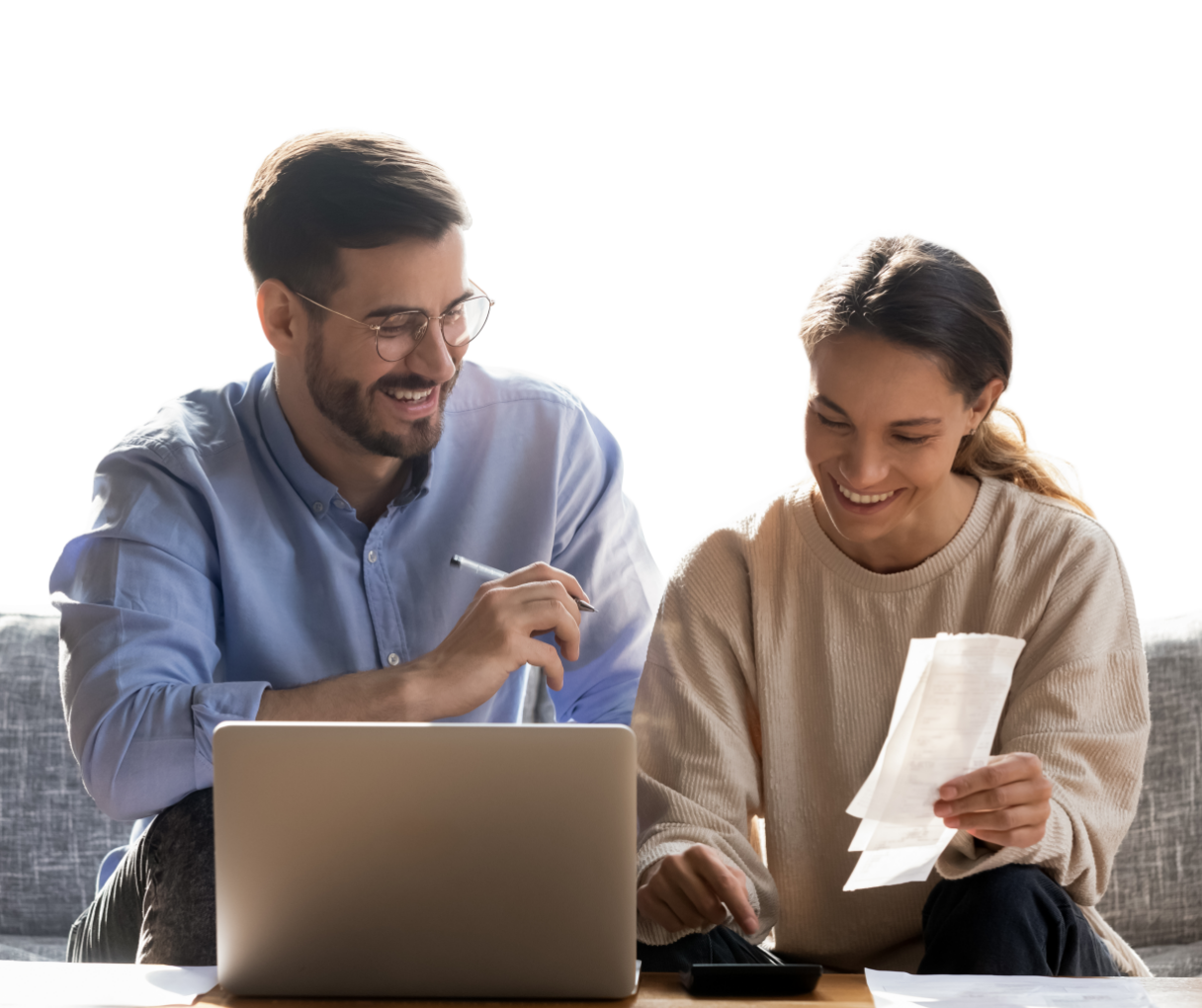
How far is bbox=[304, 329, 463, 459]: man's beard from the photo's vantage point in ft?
5.36

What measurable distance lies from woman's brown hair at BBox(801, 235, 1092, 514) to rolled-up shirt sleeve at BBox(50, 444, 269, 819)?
2.74 feet

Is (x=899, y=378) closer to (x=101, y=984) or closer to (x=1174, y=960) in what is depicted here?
(x=101, y=984)

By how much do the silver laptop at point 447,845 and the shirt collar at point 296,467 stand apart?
795 mm

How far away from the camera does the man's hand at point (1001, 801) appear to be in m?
1.10

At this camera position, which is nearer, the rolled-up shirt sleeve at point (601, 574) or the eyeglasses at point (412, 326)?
the eyeglasses at point (412, 326)

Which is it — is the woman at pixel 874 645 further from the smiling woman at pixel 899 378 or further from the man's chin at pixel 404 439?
the man's chin at pixel 404 439

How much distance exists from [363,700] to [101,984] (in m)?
0.51

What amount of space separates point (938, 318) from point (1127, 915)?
1106 mm

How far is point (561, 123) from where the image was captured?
2408mm

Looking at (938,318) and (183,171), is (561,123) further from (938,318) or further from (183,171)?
(938,318)

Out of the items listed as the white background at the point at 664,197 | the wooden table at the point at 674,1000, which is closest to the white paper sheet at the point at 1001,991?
the wooden table at the point at 674,1000

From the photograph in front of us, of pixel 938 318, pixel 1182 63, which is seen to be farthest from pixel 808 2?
pixel 938 318

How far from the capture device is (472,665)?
142 centimetres

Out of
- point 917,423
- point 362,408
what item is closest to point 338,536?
point 362,408
